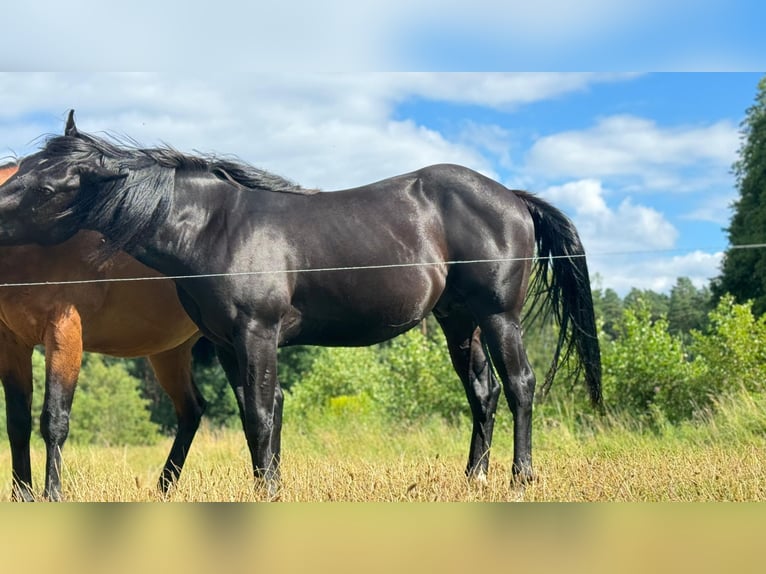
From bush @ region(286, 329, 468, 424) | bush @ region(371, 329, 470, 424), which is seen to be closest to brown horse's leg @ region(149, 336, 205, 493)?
bush @ region(286, 329, 468, 424)

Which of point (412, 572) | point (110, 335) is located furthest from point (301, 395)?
point (412, 572)

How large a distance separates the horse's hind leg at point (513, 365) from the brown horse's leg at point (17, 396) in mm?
2968

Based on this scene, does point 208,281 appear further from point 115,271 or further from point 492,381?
point 492,381

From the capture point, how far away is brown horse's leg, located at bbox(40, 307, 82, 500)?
513cm

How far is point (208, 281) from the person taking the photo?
196 inches

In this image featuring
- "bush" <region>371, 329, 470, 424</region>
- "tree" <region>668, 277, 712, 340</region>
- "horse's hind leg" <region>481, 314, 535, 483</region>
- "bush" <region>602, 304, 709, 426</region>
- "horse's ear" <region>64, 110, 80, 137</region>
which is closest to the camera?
"horse's ear" <region>64, 110, 80, 137</region>

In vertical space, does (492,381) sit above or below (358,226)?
below

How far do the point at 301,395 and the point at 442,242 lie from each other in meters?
12.6

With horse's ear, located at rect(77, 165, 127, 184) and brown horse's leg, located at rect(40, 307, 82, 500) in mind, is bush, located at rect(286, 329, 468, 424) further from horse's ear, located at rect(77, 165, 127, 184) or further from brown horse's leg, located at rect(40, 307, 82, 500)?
horse's ear, located at rect(77, 165, 127, 184)

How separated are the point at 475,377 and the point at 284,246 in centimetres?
170

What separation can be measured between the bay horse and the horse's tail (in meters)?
2.48

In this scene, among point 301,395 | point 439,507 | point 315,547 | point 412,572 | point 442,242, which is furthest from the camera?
point 301,395

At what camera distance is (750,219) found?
13.6 meters

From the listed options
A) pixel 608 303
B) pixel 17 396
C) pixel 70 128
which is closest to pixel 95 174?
pixel 70 128
